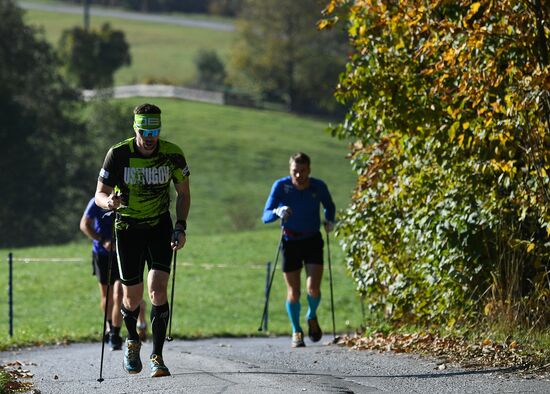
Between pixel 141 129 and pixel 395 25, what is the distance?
4.01 meters

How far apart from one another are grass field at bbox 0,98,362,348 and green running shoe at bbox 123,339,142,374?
615 cm

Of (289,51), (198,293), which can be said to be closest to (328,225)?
(198,293)

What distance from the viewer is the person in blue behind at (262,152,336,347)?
1473 centimetres

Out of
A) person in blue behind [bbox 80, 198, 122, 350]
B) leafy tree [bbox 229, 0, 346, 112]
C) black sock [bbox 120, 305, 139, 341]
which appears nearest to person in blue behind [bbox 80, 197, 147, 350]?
person in blue behind [bbox 80, 198, 122, 350]

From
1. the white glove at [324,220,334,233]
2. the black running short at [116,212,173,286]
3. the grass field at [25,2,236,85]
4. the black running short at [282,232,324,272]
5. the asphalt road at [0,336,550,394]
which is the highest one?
the black running short at [116,212,173,286]

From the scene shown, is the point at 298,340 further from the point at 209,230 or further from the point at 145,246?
the point at 209,230

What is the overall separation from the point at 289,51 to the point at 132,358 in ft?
256

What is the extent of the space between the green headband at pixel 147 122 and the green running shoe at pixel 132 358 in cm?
190

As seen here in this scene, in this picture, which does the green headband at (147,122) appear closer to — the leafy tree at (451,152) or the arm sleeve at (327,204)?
the leafy tree at (451,152)

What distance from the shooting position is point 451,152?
13508 millimetres

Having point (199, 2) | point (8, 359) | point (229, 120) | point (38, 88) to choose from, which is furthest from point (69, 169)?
point (199, 2)

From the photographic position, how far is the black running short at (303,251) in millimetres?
14891

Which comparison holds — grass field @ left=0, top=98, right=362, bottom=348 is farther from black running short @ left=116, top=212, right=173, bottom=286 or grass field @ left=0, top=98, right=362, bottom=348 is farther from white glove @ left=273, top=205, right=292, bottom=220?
black running short @ left=116, top=212, right=173, bottom=286

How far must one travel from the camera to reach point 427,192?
45.8 feet
